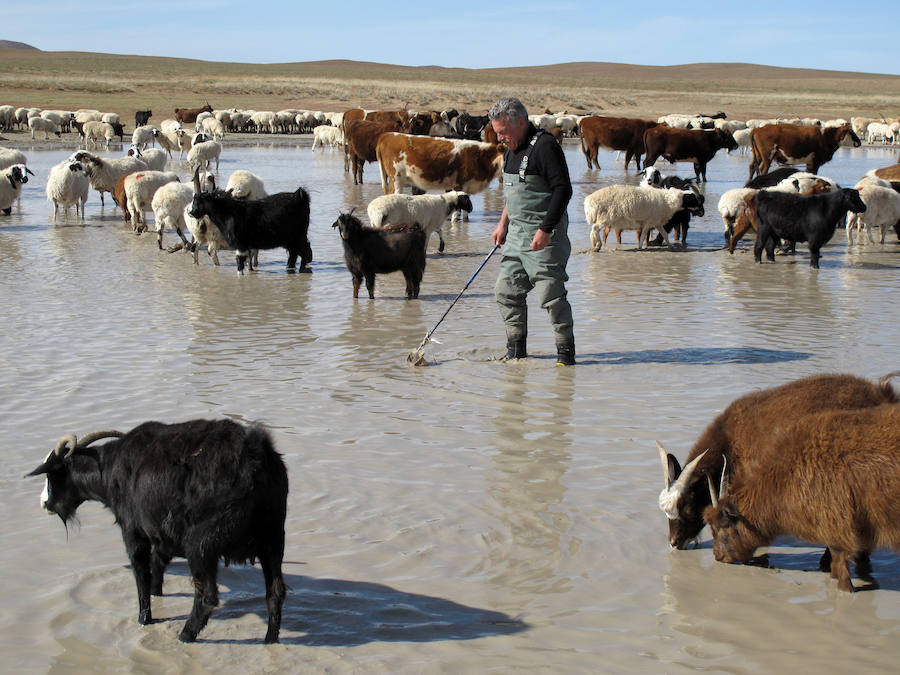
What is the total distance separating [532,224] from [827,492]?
3.81 meters

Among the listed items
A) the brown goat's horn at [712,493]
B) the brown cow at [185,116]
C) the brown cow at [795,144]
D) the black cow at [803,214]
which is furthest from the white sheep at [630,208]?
the brown cow at [185,116]

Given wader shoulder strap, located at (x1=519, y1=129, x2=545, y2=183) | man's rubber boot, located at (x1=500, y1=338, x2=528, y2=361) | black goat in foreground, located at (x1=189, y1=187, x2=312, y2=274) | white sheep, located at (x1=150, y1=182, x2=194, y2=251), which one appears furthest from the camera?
white sheep, located at (x1=150, y1=182, x2=194, y2=251)

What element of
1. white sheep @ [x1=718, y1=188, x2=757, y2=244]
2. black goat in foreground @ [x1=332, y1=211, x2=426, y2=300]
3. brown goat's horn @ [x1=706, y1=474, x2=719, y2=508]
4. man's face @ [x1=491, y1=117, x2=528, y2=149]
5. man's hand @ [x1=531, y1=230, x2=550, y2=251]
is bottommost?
brown goat's horn @ [x1=706, y1=474, x2=719, y2=508]

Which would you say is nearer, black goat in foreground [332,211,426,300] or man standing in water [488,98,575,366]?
man standing in water [488,98,575,366]

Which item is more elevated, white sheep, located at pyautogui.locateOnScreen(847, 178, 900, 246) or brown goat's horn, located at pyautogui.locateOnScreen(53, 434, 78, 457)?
white sheep, located at pyautogui.locateOnScreen(847, 178, 900, 246)

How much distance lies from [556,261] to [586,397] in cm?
106

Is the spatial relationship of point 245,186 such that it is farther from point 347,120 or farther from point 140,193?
Answer: point 347,120

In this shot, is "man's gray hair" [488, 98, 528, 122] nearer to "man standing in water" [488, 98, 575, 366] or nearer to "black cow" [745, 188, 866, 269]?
"man standing in water" [488, 98, 575, 366]

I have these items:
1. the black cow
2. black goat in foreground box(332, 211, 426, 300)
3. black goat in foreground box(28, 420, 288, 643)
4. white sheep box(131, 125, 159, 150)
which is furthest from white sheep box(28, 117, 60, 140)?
black goat in foreground box(28, 420, 288, 643)

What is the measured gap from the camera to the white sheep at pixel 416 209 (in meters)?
13.0

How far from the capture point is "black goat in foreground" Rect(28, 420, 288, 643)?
11.3 feet

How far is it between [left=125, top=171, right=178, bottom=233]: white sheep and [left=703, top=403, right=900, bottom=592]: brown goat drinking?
1301 cm

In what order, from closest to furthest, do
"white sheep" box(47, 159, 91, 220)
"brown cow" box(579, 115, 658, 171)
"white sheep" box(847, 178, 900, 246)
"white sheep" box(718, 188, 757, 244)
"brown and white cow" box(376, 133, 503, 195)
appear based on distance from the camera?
"white sheep" box(847, 178, 900, 246), "white sheep" box(718, 188, 757, 244), "white sheep" box(47, 159, 91, 220), "brown and white cow" box(376, 133, 503, 195), "brown cow" box(579, 115, 658, 171)

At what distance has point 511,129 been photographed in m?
6.94
